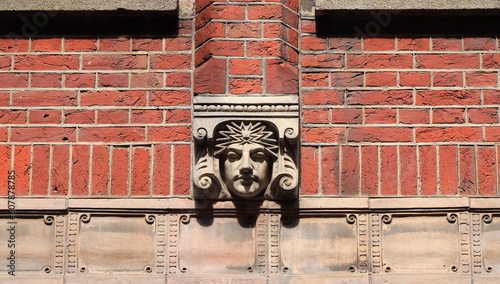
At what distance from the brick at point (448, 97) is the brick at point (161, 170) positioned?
1402mm

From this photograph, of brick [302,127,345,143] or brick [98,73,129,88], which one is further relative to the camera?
brick [98,73,129,88]

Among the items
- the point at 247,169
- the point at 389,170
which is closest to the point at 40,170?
the point at 247,169

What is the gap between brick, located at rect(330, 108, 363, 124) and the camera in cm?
639

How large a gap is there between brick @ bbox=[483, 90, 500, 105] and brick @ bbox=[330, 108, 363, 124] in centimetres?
69

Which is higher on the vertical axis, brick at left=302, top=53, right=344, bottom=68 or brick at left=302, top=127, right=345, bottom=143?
brick at left=302, top=53, right=344, bottom=68

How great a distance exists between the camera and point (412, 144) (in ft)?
20.8

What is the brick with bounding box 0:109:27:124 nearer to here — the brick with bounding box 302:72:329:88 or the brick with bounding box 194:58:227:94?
the brick with bounding box 194:58:227:94

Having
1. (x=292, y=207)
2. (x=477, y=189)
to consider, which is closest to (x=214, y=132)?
(x=292, y=207)

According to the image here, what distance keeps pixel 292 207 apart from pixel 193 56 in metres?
1.02

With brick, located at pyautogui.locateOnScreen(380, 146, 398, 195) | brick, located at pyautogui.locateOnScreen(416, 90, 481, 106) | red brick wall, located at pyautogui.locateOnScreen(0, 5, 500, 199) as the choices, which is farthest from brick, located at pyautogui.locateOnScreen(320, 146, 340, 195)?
brick, located at pyautogui.locateOnScreen(416, 90, 481, 106)

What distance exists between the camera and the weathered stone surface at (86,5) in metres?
6.48

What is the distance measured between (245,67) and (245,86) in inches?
4.3

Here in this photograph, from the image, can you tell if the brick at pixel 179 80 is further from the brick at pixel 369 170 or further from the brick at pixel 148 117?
the brick at pixel 369 170

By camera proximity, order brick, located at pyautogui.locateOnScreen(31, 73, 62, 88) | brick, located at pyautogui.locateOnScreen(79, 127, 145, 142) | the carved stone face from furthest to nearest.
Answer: brick, located at pyautogui.locateOnScreen(31, 73, 62, 88) → brick, located at pyautogui.locateOnScreen(79, 127, 145, 142) → the carved stone face
